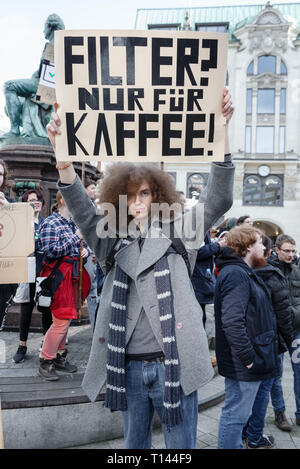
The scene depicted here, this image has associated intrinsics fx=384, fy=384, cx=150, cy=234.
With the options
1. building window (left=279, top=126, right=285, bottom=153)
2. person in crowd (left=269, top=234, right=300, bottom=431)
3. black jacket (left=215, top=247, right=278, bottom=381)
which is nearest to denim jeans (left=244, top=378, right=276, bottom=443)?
black jacket (left=215, top=247, right=278, bottom=381)

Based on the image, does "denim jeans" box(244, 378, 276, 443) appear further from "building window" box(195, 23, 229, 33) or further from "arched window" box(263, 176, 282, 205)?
"building window" box(195, 23, 229, 33)

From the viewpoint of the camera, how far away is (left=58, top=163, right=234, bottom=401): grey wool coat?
188 centimetres

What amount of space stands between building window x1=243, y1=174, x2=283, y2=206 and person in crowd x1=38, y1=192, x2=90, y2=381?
25.5 m

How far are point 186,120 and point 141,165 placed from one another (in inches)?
14.5

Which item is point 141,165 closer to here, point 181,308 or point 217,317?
point 181,308

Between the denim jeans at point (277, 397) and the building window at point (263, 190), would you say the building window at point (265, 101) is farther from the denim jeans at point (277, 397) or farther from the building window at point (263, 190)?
the denim jeans at point (277, 397)

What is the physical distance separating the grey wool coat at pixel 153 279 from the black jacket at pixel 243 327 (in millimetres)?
765

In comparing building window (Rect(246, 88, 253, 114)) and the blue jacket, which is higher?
building window (Rect(246, 88, 253, 114))

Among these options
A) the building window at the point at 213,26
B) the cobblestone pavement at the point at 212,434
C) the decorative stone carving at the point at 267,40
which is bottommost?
the cobblestone pavement at the point at 212,434

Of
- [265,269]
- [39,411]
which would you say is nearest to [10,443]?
[39,411]

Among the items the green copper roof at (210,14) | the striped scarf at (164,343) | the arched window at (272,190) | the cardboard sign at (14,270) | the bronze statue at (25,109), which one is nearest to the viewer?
the striped scarf at (164,343)

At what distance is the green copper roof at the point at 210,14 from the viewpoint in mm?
30844

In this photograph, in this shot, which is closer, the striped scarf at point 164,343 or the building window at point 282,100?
the striped scarf at point 164,343

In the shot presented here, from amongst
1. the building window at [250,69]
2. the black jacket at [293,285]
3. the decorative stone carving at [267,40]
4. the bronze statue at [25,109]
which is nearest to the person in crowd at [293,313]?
the black jacket at [293,285]
